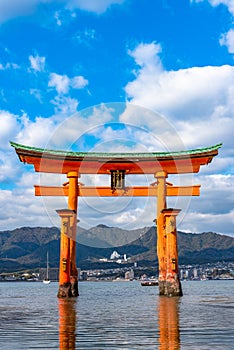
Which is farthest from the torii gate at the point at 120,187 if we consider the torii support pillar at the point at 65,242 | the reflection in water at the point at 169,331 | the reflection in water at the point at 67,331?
the reflection in water at the point at 169,331

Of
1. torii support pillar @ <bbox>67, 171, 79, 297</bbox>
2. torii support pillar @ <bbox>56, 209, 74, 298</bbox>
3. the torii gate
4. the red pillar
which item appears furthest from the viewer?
the red pillar

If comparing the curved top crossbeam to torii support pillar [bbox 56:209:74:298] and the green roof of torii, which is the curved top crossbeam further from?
torii support pillar [bbox 56:209:74:298]

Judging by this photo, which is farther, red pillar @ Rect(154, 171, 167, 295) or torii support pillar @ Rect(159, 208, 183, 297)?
red pillar @ Rect(154, 171, 167, 295)

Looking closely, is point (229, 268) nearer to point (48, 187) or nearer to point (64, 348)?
point (48, 187)

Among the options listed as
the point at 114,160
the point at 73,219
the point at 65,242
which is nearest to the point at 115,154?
the point at 114,160

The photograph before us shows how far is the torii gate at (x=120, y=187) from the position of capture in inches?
1172

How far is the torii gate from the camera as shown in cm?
2978

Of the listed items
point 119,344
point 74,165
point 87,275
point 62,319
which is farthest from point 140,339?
point 87,275

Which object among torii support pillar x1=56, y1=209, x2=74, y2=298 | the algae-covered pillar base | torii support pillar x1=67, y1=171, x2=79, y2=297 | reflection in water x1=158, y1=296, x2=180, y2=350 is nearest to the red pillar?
the algae-covered pillar base

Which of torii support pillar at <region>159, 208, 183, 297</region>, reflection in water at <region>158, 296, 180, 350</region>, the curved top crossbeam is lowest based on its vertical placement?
reflection in water at <region>158, 296, 180, 350</region>

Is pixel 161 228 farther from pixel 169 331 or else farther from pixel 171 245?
pixel 169 331

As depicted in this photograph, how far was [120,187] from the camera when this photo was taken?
106 feet

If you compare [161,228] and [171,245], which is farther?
[161,228]

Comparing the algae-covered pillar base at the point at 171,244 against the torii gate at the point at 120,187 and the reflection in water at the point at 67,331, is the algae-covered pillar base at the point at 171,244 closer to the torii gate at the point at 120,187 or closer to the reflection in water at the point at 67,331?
the torii gate at the point at 120,187
